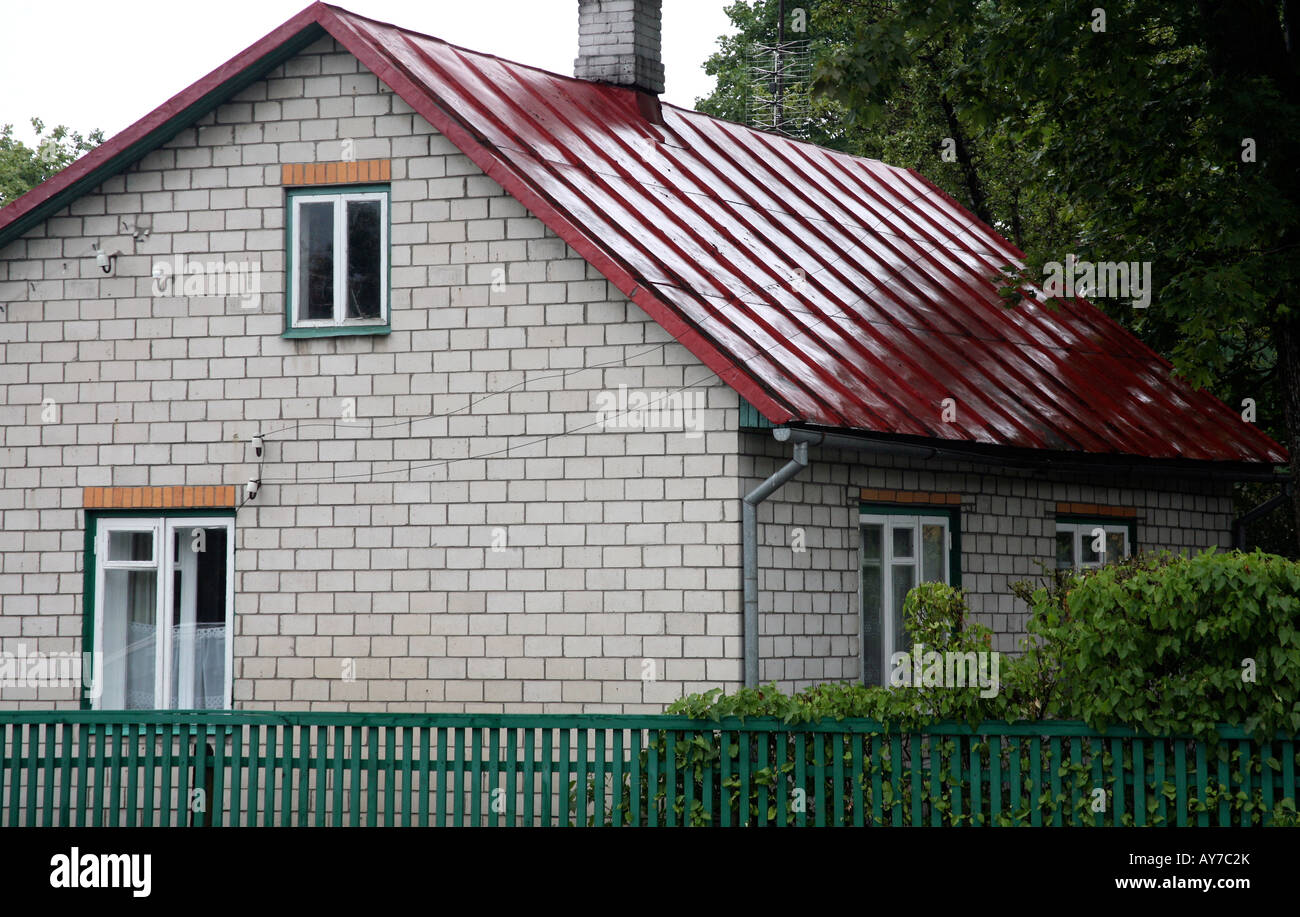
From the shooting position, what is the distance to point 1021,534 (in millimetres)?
16438

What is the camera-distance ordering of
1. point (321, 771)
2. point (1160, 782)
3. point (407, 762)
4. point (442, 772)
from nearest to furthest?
point (1160, 782), point (442, 772), point (407, 762), point (321, 771)

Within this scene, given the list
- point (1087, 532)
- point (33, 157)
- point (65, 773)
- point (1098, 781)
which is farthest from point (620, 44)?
point (33, 157)

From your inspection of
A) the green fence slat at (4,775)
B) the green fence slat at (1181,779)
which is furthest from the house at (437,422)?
the green fence slat at (1181,779)

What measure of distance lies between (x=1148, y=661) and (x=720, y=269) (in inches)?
222

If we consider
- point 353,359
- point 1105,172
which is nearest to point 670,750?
point 353,359

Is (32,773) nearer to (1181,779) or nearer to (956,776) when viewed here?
(956,776)

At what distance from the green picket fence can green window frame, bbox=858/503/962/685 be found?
370 cm

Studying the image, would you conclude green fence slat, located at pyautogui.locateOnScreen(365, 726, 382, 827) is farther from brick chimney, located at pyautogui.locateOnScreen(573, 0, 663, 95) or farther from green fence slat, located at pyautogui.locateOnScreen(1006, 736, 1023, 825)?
brick chimney, located at pyautogui.locateOnScreen(573, 0, 663, 95)

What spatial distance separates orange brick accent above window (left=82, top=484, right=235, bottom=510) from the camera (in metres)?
14.2

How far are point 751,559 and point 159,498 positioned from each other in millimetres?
4881

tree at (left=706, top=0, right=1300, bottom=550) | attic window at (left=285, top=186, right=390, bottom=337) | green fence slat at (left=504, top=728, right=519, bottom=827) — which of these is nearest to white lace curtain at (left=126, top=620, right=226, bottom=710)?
attic window at (left=285, top=186, right=390, bottom=337)

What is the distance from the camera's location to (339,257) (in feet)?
46.6

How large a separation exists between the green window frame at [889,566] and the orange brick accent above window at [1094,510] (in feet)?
6.75

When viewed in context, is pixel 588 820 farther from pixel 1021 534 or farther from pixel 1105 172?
pixel 1105 172
